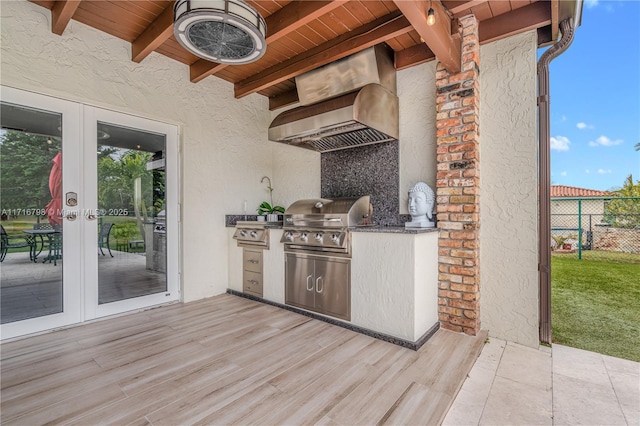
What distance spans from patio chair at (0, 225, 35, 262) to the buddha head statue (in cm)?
359

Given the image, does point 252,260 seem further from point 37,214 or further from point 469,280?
point 469,280

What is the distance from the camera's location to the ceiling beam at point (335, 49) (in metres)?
2.67

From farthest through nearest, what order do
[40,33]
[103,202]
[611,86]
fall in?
[611,86] → [103,202] → [40,33]

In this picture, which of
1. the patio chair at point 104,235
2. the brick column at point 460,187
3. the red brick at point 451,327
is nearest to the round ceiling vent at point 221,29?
the brick column at point 460,187

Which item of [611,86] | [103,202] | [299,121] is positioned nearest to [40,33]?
[103,202]

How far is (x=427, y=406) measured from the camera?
64.5 inches

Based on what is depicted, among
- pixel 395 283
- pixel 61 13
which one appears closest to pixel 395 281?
pixel 395 283

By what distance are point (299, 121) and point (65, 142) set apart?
235cm

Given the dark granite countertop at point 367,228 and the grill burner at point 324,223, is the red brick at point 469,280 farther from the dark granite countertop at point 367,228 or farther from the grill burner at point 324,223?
the grill burner at point 324,223

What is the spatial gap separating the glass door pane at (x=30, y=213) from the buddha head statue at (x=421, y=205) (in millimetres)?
3469

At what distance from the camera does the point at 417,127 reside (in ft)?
10.4

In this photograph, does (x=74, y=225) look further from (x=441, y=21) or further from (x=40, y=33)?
(x=441, y=21)

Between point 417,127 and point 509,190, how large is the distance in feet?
3.73

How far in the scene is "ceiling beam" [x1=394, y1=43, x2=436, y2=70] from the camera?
305 cm
